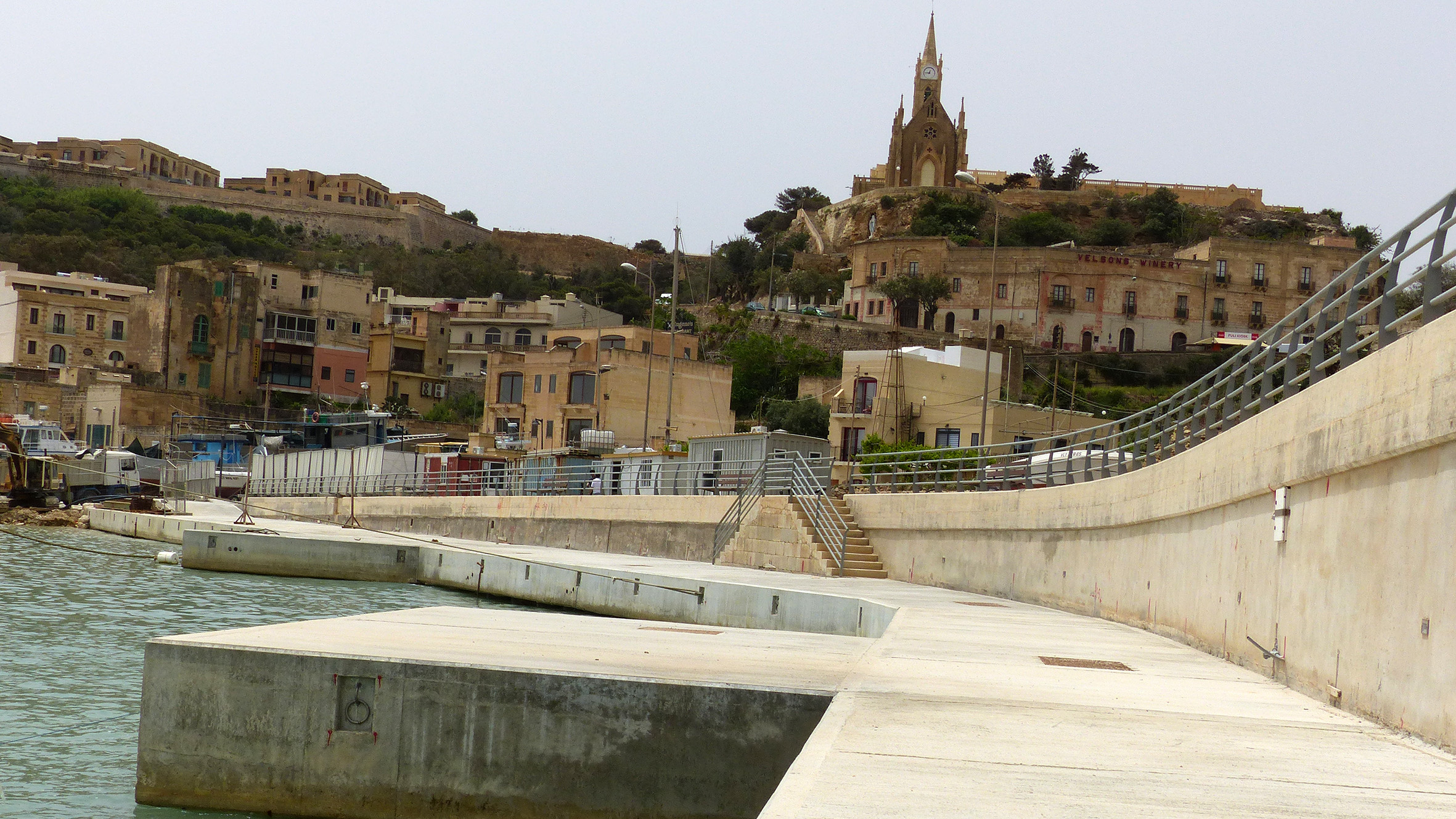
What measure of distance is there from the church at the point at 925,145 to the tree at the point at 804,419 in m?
58.9

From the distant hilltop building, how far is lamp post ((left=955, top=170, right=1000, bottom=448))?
26.7 feet

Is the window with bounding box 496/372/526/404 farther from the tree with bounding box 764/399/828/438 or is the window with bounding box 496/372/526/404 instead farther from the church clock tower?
the church clock tower

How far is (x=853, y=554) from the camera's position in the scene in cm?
2409

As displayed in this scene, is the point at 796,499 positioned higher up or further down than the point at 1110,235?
further down

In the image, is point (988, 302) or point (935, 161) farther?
point (935, 161)

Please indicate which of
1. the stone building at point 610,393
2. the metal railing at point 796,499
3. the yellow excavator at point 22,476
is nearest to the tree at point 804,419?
the stone building at point 610,393

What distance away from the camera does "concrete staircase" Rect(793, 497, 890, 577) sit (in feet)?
77.9

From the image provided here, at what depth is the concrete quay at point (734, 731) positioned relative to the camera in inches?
212

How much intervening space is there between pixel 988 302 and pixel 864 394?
3558cm

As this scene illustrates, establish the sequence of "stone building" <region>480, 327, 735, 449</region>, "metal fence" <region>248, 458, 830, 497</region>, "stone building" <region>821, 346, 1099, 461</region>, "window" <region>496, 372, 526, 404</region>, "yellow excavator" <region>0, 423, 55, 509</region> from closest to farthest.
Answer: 1. "metal fence" <region>248, 458, 830, 497</region>
2. "yellow excavator" <region>0, 423, 55, 509</region>
3. "stone building" <region>821, 346, 1099, 461</region>
4. "stone building" <region>480, 327, 735, 449</region>
5. "window" <region>496, 372, 526, 404</region>

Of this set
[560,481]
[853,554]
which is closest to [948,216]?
[560,481]

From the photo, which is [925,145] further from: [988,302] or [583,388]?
[583,388]

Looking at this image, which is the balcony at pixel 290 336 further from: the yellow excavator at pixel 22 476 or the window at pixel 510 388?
the yellow excavator at pixel 22 476

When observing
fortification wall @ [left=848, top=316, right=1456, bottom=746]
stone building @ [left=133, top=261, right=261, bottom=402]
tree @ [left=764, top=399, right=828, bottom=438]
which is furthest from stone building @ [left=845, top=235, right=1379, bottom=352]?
fortification wall @ [left=848, top=316, right=1456, bottom=746]
